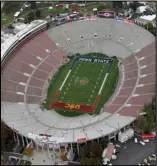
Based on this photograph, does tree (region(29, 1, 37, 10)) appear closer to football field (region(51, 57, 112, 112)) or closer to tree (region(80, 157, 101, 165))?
football field (region(51, 57, 112, 112))

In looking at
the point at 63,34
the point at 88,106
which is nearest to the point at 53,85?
the point at 88,106

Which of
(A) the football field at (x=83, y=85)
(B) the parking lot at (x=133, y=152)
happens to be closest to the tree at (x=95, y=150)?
(B) the parking lot at (x=133, y=152)

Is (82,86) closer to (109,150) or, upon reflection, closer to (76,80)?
(76,80)

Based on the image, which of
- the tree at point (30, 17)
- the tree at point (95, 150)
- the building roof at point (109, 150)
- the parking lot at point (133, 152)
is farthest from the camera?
the tree at point (30, 17)

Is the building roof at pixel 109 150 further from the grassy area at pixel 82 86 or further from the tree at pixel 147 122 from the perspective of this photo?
the grassy area at pixel 82 86

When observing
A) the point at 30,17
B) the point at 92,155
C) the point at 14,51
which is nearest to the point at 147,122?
the point at 92,155
